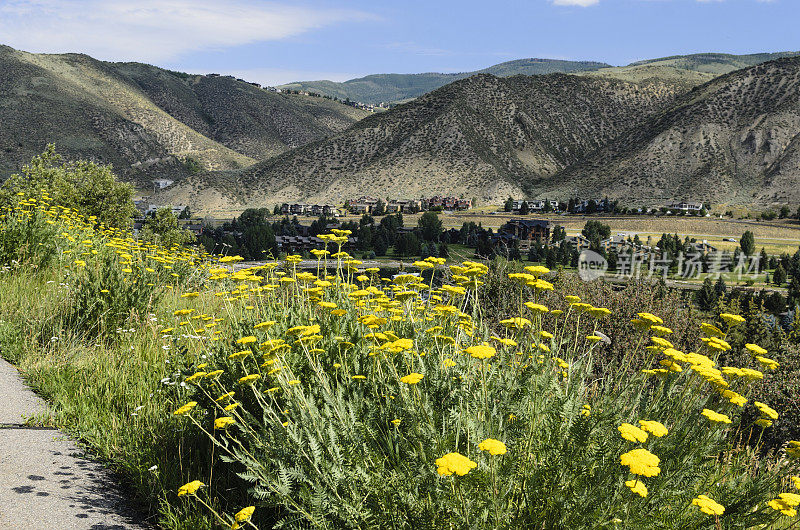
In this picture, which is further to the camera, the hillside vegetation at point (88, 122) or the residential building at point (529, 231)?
the hillside vegetation at point (88, 122)

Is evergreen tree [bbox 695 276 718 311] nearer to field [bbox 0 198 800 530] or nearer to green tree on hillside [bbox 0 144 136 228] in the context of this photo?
green tree on hillside [bbox 0 144 136 228]

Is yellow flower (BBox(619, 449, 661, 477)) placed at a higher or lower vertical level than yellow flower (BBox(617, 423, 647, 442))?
lower

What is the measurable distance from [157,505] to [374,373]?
1.70 m

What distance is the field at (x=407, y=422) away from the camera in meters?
2.38

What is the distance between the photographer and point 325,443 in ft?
8.61

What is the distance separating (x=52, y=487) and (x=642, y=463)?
3.54 meters

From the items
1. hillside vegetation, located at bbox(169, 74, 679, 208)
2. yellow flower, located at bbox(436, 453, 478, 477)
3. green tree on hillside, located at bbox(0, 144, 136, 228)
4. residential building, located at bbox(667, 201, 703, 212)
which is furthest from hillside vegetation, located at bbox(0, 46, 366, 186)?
yellow flower, located at bbox(436, 453, 478, 477)

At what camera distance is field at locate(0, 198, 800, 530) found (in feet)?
7.80

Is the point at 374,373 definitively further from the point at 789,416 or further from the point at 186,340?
the point at 789,416

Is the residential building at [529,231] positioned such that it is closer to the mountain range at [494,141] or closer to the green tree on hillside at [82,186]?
the mountain range at [494,141]

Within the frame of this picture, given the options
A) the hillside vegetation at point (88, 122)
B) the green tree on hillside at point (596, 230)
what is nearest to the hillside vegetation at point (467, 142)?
the hillside vegetation at point (88, 122)

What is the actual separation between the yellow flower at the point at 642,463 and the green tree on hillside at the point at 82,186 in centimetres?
1952

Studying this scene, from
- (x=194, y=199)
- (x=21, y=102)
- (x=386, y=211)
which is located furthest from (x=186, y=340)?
(x=21, y=102)

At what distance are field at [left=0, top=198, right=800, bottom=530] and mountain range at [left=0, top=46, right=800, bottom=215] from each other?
107 metres
